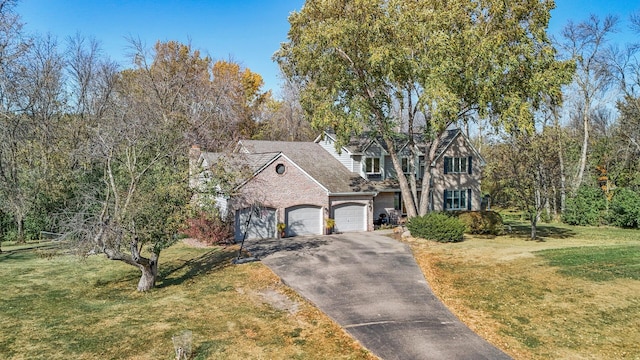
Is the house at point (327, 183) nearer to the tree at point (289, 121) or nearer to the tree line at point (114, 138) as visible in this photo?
the tree line at point (114, 138)

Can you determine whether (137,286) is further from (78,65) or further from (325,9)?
(78,65)

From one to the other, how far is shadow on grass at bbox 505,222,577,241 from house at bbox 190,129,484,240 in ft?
16.8

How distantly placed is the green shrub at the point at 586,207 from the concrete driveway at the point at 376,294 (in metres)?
21.6

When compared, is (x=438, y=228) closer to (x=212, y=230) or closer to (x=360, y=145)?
(x=360, y=145)

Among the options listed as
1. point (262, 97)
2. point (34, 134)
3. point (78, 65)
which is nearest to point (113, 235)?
point (34, 134)

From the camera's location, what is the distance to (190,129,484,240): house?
25312 mm

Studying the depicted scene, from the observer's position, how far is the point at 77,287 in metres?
17.2

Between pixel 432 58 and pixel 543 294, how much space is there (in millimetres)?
12619

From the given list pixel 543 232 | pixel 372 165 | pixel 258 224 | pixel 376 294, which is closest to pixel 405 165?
pixel 372 165

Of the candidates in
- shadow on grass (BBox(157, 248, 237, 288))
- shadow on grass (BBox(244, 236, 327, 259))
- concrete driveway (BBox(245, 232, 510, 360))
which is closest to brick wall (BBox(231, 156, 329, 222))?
shadow on grass (BBox(244, 236, 327, 259))

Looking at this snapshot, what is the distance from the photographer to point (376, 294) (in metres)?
15.4

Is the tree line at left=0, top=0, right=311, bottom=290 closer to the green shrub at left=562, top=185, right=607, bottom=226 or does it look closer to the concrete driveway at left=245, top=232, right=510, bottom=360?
the concrete driveway at left=245, top=232, right=510, bottom=360

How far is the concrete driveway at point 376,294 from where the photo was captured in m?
11.3

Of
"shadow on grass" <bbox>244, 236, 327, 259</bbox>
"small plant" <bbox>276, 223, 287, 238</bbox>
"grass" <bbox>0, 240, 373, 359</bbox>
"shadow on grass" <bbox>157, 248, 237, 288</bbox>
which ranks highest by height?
"small plant" <bbox>276, 223, 287, 238</bbox>
